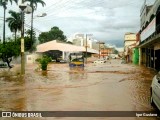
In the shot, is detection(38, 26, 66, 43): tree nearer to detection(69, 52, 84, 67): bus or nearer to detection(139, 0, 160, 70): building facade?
detection(139, 0, 160, 70): building facade

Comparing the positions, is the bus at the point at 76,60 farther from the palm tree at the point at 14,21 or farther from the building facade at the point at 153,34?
the palm tree at the point at 14,21

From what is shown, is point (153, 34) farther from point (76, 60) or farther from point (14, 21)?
point (14, 21)

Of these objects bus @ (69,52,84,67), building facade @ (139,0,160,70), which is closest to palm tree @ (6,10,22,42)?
bus @ (69,52,84,67)

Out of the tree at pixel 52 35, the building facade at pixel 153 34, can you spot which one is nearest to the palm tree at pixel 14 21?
the building facade at pixel 153 34

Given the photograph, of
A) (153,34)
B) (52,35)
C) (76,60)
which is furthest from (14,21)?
(52,35)

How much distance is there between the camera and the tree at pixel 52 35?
12294cm

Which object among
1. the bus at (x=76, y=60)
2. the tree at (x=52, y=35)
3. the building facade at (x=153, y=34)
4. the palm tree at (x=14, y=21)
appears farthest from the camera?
the tree at (x=52, y=35)

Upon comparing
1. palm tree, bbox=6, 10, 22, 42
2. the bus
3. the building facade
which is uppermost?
palm tree, bbox=6, 10, 22, 42

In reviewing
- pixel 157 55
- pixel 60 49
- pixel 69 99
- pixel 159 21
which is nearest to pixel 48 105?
pixel 69 99

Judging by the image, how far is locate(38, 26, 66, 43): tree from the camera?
12294 centimetres

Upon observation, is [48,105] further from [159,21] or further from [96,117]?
[159,21]

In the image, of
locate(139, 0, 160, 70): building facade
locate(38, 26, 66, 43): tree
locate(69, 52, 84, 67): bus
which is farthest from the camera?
locate(38, 26, 66, 43): tree

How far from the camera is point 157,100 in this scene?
31.8 ft

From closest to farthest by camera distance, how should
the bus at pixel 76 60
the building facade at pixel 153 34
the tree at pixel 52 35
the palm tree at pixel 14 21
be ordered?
1. the building facade at pixel 153 34
2. the bus at pixel 76 60
3. the palm tree at pixel 14 21
4. the tree at pixel 52 35
